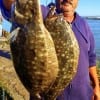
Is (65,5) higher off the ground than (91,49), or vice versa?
(65,5)

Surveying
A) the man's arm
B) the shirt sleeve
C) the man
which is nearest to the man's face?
the man

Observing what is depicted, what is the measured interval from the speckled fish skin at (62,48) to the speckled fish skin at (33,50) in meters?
0.09

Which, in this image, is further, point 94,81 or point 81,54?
point 94,81

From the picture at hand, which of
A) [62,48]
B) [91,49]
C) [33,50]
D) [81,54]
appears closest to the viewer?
[33,50]

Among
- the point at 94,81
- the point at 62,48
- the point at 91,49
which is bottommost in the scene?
the point at 94,81

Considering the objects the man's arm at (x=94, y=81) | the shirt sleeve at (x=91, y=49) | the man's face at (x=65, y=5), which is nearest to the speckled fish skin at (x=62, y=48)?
the man's face at (x=65, y=5)

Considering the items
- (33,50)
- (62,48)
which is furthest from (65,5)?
(33,50)

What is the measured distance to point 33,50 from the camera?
2.70 m

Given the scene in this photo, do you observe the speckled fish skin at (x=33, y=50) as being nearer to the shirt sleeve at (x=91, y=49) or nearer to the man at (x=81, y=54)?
the man at (x=81, y=54)

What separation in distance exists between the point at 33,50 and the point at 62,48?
20 cm

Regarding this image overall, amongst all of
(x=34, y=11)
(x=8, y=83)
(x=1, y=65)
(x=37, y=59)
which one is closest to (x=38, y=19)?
(x=34, y=11)

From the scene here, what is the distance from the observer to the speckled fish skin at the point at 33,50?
8.70ft

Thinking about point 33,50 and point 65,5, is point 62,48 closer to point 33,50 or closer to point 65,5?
point 33,50

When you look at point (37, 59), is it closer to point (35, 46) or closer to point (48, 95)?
point (35, 46)
